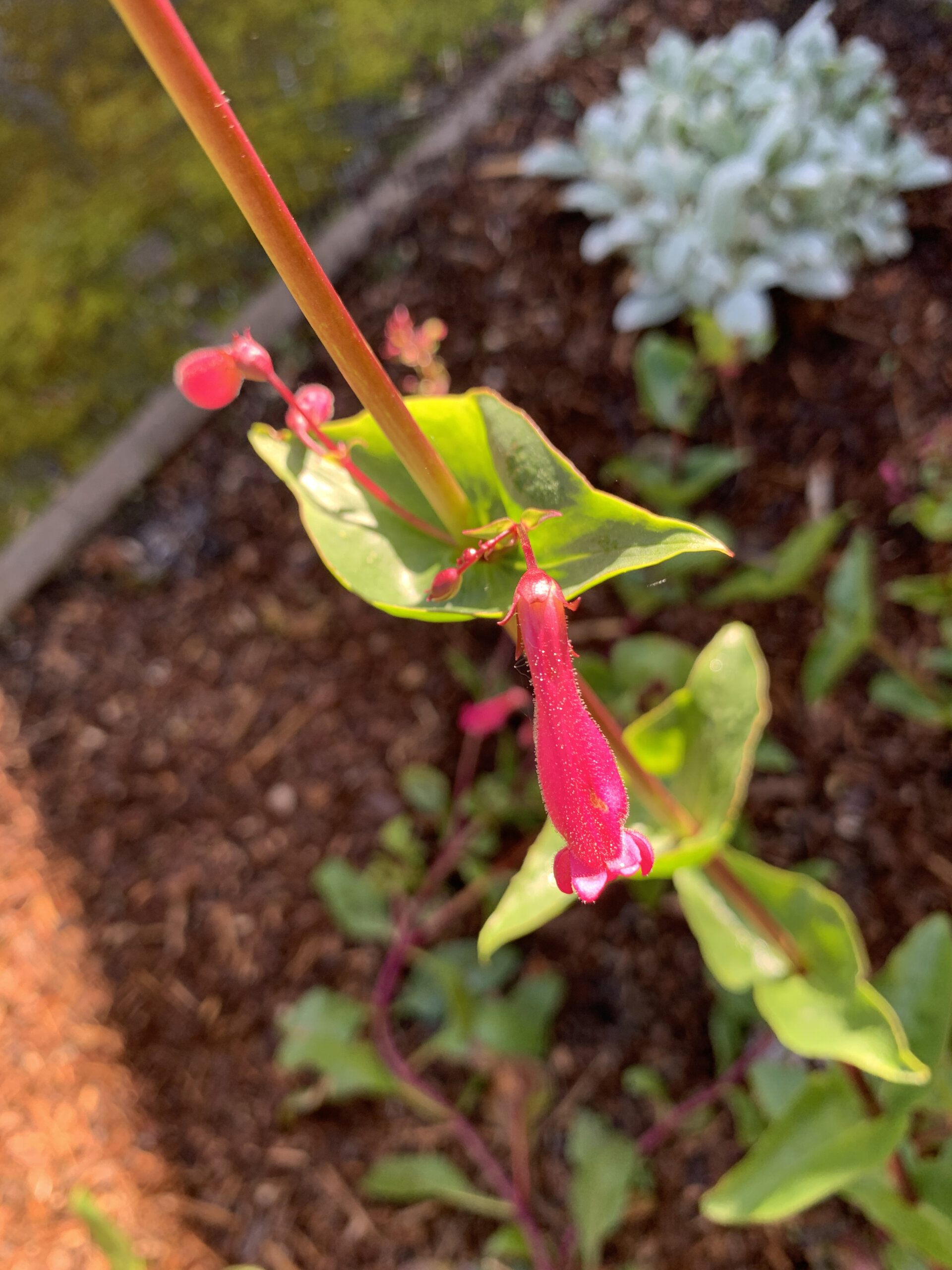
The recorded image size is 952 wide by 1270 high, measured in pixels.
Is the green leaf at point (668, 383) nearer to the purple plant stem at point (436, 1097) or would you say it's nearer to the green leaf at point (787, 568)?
the green leaf at point (787, 568)

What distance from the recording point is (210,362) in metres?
0.52

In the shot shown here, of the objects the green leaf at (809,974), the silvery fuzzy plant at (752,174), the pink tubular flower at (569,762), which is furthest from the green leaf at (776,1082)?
the silvery fuzzy plant at (752,174)

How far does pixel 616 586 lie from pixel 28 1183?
130 cm

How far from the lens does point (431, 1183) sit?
1100 millimetres

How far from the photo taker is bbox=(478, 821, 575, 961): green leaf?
0.64 meters

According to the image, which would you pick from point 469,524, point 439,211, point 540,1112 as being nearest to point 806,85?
point 439,211

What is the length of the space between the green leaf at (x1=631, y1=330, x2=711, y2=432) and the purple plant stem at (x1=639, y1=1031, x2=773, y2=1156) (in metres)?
0.90

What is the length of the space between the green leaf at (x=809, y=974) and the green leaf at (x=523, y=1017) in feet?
1.42

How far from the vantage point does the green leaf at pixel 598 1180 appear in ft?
3.34

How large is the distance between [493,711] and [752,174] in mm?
916

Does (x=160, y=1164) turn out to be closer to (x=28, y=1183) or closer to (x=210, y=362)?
(x=28, y=1183)

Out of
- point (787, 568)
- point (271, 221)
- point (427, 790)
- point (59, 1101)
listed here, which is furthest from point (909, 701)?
point (59, 1101)

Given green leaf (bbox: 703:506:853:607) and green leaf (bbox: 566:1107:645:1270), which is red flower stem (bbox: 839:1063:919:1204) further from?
green leaf (bbox: 703:506:853:607)

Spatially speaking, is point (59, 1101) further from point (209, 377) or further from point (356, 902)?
point (209, 377)
